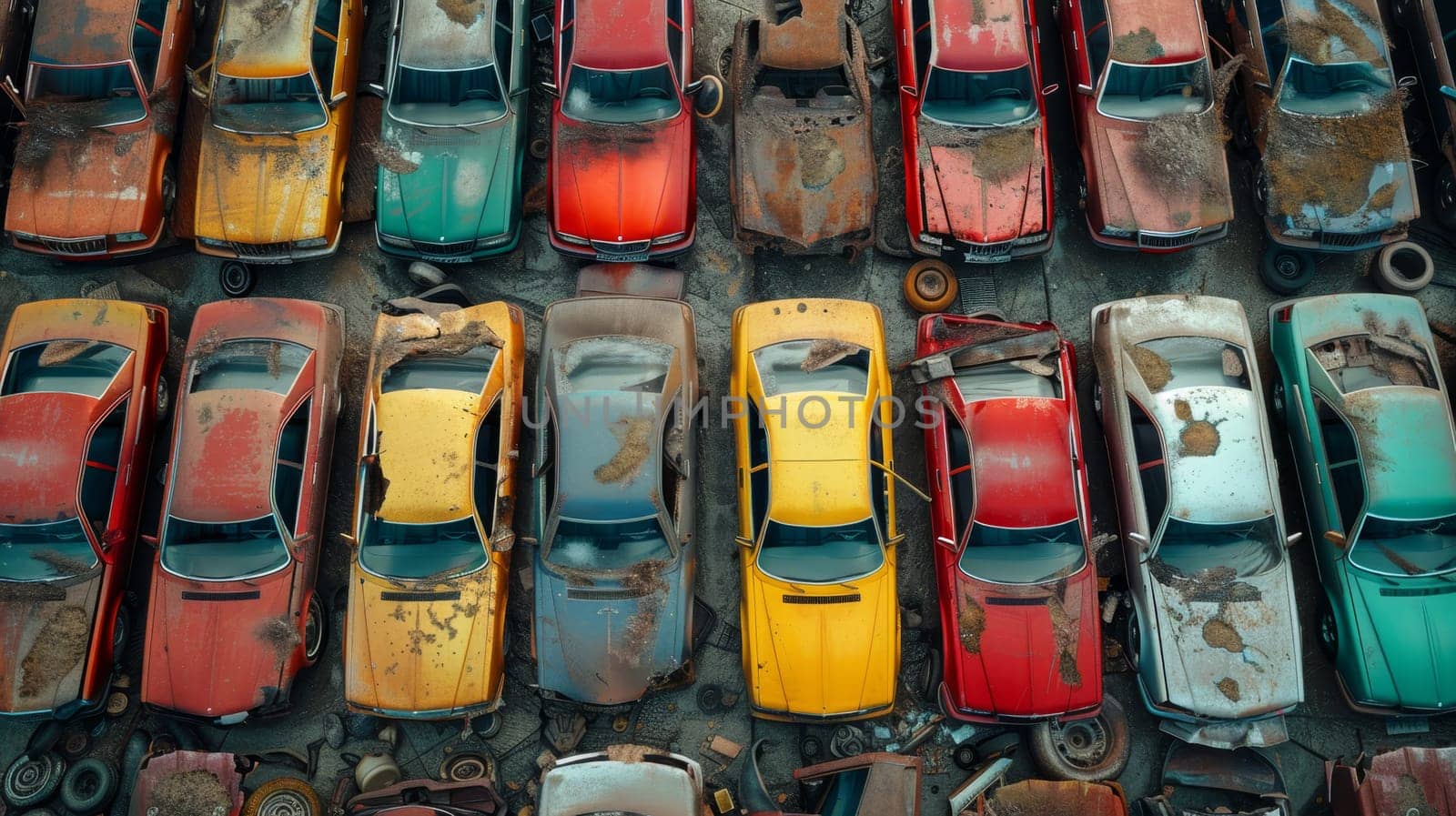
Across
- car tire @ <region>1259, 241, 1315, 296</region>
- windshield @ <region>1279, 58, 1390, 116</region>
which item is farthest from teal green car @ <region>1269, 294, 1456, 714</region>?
windshield @ <region>1279, 58, 1390, 116</region>

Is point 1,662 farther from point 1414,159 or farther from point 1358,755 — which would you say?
point 1414,159

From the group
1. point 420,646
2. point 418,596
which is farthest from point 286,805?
point 418,596

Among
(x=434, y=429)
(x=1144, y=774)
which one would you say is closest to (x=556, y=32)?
(x=434, y=429)

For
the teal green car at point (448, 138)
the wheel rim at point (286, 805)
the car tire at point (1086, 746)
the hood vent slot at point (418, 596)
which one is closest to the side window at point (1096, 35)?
the teal green car at point (448, 138)

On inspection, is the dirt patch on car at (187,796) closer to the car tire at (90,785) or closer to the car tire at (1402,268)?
the car tire at (90,785)

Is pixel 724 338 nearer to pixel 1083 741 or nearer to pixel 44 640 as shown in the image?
pixel 1083 741

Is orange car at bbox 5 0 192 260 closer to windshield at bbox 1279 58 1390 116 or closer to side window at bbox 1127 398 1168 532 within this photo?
side window at bbox 1127 398 1168 532
